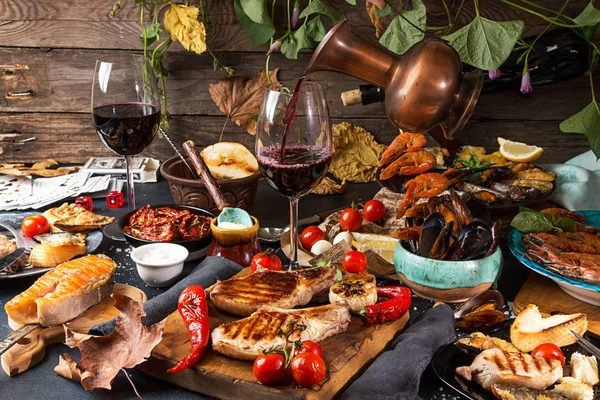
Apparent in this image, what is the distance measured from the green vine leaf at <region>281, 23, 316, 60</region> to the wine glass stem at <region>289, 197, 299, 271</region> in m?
0.84

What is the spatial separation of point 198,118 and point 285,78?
13.9 inches

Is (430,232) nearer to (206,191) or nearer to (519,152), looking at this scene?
(206,191)

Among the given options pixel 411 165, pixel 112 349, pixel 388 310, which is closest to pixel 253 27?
pixel 411 165

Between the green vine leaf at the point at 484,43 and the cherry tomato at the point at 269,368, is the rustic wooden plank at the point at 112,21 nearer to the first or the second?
the green vine leaf at the point at 484,43

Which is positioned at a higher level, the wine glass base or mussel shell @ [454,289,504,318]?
mussel shell @ [454,289,504,318]

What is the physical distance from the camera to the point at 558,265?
1456 millimetres

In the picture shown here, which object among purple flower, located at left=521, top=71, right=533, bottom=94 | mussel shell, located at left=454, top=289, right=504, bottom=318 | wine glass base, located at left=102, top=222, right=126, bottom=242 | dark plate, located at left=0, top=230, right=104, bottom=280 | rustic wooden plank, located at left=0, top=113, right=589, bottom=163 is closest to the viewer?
mussel shell, located at left=454, top=289, right=504, bottom=318

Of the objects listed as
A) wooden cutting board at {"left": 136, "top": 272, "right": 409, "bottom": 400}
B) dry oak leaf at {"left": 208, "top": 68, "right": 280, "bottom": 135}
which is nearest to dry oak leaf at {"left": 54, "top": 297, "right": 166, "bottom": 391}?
wooden cutting board at {"left": 136, "top": 272, "right": 409, "bottom": 400}

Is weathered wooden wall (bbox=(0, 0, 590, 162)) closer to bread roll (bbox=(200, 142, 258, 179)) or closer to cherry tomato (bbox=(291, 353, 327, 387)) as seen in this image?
bread roll (bbox=(200, 142, 258, 179))

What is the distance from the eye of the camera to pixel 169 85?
2.49 m

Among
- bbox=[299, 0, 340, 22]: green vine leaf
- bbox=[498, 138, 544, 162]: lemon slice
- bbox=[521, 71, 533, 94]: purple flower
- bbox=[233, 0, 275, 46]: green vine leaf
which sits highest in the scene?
bbox=[299, 0, 340, 22]: green vine leaf

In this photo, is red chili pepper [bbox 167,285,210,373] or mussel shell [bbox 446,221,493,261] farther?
mussel shell [bbox 446,221,493,261]

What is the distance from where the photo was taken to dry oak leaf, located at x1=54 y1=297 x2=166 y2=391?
1.11m

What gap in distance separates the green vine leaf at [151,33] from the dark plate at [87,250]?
0.79 m
